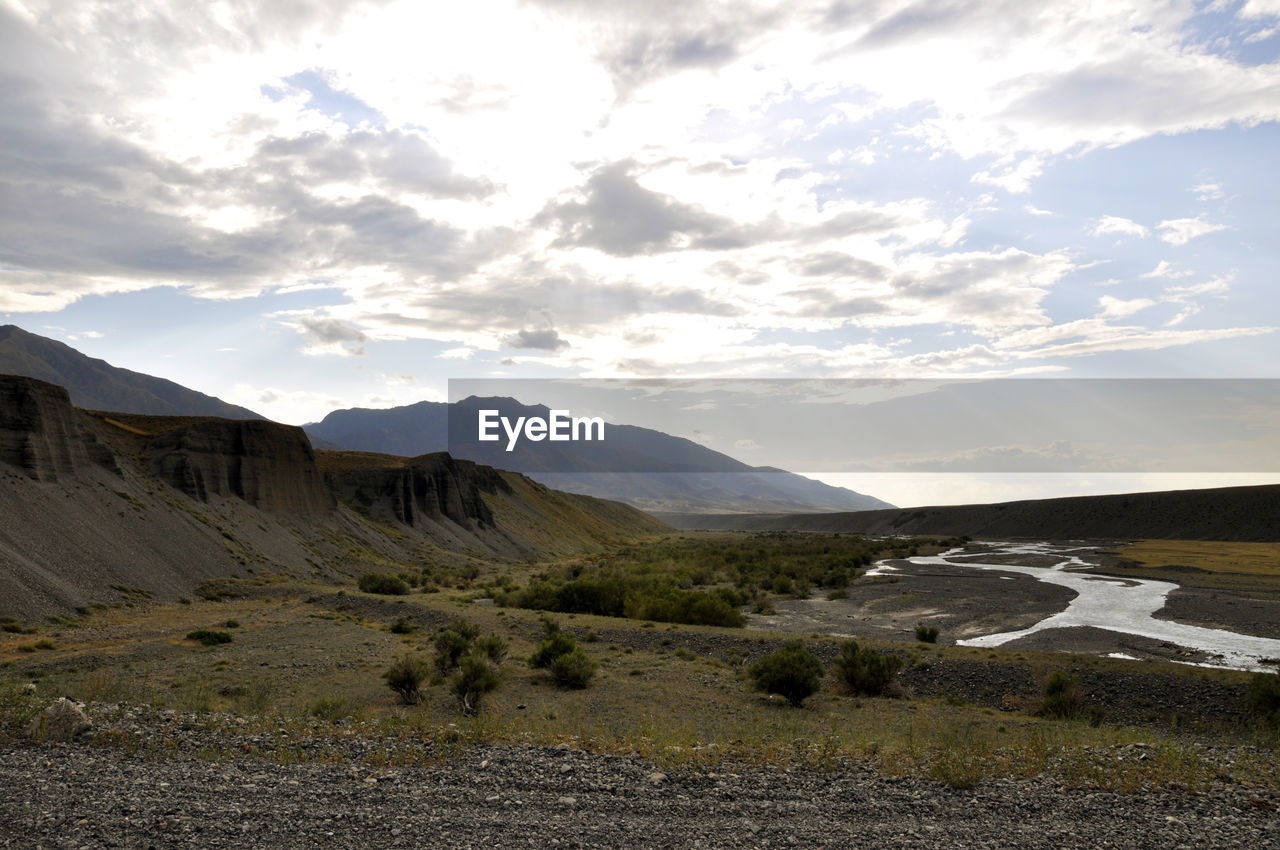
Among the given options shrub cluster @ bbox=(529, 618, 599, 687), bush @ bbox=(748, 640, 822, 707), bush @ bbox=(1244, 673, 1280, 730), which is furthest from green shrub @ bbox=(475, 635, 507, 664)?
bush @ bbox=(1244, 673, 1280, 730)

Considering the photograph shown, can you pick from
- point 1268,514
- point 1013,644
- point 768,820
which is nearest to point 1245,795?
point 768,820

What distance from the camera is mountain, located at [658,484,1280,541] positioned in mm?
88438

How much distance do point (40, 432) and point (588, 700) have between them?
34.7 metres

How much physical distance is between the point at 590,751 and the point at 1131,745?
8746 millimetres

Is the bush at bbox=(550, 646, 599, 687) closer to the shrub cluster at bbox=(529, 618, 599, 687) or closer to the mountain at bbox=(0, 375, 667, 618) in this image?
the shrub cluster at bbox=(529, 618, 599, 687)

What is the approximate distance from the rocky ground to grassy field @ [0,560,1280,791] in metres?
0.61

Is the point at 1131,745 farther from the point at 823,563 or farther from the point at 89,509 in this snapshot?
the point at 823,563

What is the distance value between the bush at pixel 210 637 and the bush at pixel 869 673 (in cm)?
2060

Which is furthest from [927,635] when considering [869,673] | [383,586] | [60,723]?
[383,586]

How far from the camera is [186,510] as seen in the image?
43219 millimetres

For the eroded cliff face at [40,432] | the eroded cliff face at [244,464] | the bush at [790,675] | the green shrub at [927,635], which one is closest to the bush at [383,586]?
the eroded cliff face at [244,464]

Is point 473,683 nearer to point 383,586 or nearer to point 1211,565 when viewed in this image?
point 383,586

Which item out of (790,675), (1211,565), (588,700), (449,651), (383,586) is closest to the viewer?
(790,675)

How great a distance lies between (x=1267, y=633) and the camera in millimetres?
28859
